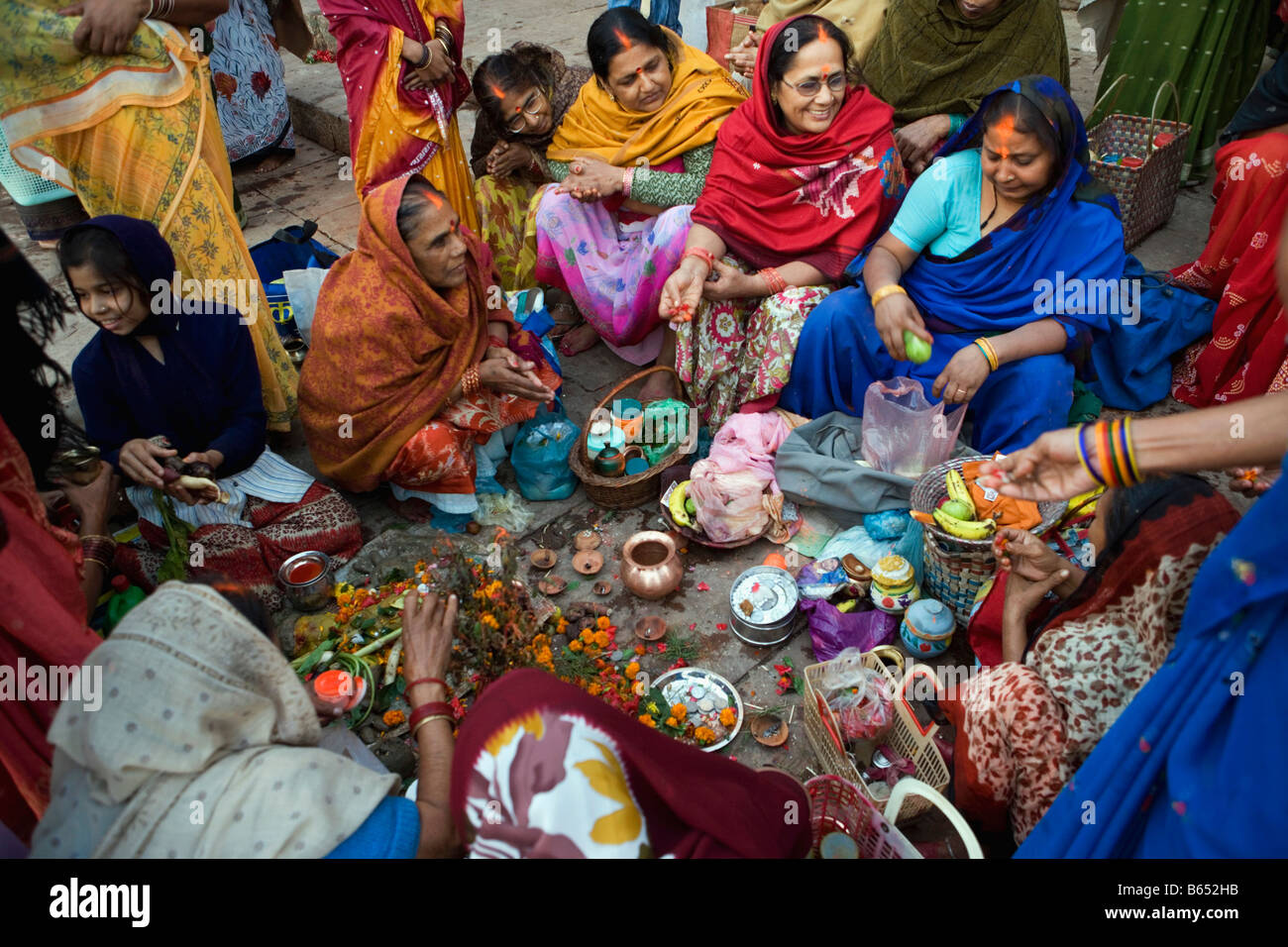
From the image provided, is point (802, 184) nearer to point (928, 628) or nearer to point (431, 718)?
point (928, 628)

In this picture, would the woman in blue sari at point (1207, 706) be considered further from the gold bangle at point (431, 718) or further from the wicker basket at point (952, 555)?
the gold bangle at point (431, 718)

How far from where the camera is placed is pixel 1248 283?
12.6 feet

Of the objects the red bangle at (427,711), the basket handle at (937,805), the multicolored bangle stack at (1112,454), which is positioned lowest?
the basket handle at (937,805)

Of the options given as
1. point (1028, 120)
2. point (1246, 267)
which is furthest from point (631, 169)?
point (1246, 267)

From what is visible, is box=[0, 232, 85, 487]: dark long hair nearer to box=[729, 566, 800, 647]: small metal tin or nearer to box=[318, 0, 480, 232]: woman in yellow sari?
box=[318, 0, 480, 232]: woman in yellow sari

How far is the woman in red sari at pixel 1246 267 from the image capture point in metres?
3.77

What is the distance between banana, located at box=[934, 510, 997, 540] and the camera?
304 centimetres

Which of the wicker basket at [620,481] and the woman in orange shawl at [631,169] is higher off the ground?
the woman in orange shawl at [631,169]

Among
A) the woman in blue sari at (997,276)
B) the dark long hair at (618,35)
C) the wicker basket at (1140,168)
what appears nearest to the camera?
the woman in blue sari at (997,276)

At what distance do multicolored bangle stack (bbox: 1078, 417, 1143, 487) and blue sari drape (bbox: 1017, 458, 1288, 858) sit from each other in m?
0.24

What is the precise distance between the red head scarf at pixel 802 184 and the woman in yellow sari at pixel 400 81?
5.67 feet

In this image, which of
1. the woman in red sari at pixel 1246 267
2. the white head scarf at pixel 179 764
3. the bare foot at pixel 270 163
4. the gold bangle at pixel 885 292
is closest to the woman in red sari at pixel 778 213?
the gold bangle at pixel 885 292
